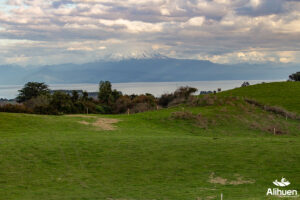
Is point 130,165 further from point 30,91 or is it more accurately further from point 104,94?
point 30,91

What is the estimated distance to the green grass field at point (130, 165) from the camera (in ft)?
A: 54.6

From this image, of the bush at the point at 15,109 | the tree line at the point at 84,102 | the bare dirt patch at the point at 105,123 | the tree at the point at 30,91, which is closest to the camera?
the bare dirt patch at the point at 105,123

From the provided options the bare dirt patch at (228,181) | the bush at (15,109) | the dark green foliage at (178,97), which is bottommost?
the bare dirt patch at (228,181)

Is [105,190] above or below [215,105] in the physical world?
below

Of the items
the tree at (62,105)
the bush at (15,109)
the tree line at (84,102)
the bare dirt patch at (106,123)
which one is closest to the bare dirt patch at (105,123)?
the bare dirt patch at (106,123)

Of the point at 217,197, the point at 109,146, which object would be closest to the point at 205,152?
the point at 109,146

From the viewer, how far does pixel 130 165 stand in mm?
21453

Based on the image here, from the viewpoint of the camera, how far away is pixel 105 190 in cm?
1706

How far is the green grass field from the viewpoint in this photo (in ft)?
54.6

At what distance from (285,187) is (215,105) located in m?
33.8

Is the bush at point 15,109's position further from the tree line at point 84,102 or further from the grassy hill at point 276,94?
the grassy hill at point 276,94

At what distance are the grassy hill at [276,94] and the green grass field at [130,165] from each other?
31559 millimetres

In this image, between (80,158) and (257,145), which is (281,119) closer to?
(257,145)

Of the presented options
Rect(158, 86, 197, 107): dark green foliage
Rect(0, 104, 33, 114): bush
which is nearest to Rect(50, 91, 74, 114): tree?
Rect(0, 104, 33, 114): bush
